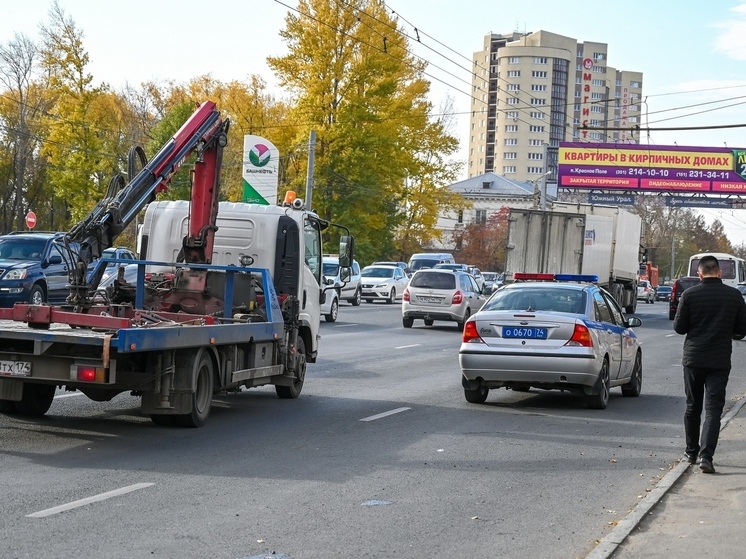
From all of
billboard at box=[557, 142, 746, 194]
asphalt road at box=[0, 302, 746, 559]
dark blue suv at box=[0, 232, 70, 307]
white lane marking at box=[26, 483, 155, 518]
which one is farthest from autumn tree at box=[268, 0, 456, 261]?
white lane marking at box=[26, 483, 155, 518]

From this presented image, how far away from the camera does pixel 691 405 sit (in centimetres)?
990

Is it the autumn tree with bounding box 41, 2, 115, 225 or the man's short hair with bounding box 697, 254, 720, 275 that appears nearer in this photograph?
the man's short hair with bounding box 697, 254, 720, 275

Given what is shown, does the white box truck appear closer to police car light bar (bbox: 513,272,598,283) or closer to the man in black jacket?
police car light bar (bbox: 513,272,598,283)

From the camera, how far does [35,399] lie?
11.2 m

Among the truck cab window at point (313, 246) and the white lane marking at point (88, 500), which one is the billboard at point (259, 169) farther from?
the white lane marking at point (88, 500)

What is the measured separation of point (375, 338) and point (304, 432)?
15.5 metres

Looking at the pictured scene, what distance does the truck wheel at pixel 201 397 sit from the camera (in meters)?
10.9

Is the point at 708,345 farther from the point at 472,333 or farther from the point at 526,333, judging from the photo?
the point at 472,333

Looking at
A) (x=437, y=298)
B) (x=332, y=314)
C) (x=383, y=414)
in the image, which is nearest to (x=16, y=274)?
(x=332, y=314)

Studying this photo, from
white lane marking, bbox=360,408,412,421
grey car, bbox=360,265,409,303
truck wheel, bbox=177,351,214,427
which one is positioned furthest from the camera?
grey car, bbox=360,265,409,303

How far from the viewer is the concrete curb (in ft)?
21.6

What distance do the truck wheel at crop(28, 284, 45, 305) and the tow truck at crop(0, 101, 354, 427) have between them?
1177 cm

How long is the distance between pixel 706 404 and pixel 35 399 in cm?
626

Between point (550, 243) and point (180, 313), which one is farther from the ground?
point (550, 243)
